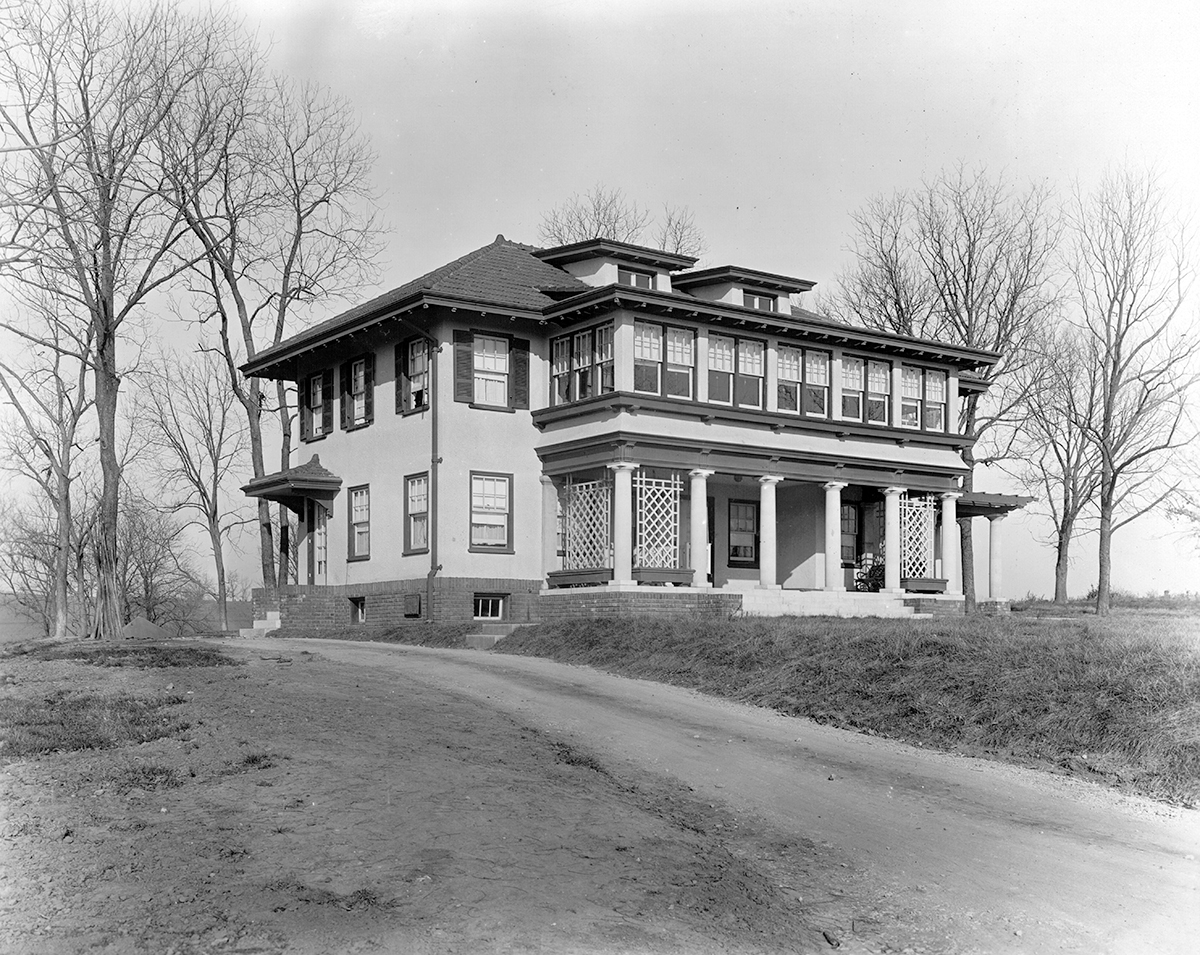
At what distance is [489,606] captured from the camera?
2650 cm

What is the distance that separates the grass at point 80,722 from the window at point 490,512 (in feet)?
47.0

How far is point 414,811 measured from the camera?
26.5 ft

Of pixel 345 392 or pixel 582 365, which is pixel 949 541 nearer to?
pixel 582 365

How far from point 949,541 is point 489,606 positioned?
12.9 metres

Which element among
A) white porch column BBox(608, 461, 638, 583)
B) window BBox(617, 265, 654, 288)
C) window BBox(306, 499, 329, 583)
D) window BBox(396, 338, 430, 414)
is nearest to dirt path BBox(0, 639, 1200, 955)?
white porch column BBox(608, 461, 638, 583)

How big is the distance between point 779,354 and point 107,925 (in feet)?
79.3

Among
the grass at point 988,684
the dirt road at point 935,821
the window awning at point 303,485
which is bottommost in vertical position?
the dirt road at point 935,821

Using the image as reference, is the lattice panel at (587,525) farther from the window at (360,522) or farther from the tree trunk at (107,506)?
the tree trunk at (107,506)

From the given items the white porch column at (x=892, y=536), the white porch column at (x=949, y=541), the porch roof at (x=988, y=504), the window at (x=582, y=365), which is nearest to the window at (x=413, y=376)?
the window at (x=582, y=365)

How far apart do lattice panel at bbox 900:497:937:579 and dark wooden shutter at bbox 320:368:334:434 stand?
49.6 ft

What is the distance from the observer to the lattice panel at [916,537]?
31.0 m

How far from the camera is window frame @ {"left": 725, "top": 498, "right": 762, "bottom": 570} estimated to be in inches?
1179

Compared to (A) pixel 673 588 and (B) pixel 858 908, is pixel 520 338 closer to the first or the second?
(A) pixel 673 588

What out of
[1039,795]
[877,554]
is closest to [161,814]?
[1039,795]
